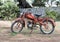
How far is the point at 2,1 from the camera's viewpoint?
54.7ft

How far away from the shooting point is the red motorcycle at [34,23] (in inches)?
393

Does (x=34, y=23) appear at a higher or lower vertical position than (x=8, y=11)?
higher

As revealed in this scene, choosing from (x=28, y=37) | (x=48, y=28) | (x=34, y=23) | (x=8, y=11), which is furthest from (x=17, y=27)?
(x=8, y=11)

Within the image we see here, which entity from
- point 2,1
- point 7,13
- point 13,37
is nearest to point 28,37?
point 13,37

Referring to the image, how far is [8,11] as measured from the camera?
15.6 meters

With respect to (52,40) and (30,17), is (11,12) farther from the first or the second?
(52,40)

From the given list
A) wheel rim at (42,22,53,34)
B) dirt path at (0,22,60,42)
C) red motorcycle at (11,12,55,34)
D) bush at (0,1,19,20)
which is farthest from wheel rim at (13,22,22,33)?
bush at (0,1,19,20)

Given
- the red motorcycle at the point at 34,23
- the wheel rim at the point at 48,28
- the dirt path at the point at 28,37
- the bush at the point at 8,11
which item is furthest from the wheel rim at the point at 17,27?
the bush at the point at 8,11

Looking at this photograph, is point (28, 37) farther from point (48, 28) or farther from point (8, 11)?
point (8, 11)

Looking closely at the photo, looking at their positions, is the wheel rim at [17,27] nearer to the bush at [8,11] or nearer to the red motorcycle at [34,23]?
the red motorcycle at [34,23]

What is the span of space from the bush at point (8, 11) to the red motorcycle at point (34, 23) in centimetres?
517

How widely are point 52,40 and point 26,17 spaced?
5.85ft

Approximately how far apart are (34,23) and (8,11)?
5.80 m

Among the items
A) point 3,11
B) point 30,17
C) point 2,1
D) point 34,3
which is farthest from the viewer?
point 34,3
